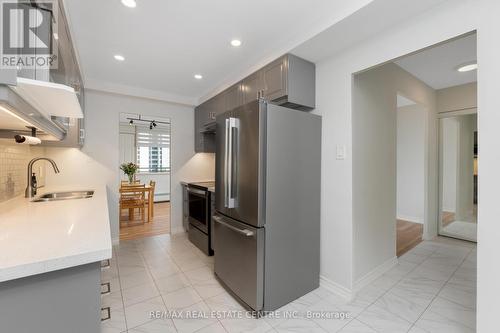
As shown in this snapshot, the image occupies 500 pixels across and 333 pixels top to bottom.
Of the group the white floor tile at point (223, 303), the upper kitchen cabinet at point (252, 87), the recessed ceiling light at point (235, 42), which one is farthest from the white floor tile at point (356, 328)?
the recessed ceiling light at point (235, 42)

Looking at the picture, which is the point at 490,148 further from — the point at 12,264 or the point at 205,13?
the point at 12,264

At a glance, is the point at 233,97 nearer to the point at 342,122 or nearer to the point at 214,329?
the point at 342,122

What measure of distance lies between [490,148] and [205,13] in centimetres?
218

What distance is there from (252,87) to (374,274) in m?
2.52

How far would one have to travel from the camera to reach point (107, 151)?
356 cm

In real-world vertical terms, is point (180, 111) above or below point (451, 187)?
above

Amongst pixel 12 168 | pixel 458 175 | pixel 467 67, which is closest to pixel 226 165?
pixel 12 168

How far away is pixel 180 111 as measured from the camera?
422 cm

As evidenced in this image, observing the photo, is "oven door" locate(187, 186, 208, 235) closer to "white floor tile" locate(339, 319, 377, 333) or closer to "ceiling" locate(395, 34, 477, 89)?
"white floor tile" locate(339, 319, 377, 333)

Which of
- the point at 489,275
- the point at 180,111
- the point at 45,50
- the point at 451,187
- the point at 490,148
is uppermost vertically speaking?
the point at 180,111

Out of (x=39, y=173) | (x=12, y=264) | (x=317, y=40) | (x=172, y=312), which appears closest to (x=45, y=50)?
(x=12, y=264)

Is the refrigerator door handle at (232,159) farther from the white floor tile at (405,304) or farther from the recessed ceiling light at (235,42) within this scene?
the white floor tile at (405,304)

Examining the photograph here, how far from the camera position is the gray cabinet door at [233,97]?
115 inches

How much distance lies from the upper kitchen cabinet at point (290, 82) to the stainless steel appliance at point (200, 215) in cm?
155
